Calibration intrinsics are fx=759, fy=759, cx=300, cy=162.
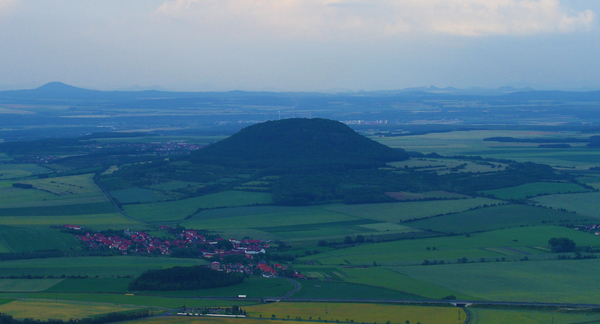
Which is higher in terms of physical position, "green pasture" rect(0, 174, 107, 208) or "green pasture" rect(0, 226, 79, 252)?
"green pasture" rect(0, 174, 107, 208)

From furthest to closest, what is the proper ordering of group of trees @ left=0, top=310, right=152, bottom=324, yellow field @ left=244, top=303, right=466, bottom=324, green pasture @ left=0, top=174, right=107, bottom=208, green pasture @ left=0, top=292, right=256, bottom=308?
green pasture @ left=0, top=174, right=107, bottom=208 → green pasture @ left=0, top=292, right=256, bottom=308 → yellow field @ left=244, top=303, right=466, bottom=324 → group of trees @ left=0, top=310, right=152, bottom=324

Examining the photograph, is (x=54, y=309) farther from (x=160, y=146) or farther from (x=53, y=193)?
(x=160, y=146)

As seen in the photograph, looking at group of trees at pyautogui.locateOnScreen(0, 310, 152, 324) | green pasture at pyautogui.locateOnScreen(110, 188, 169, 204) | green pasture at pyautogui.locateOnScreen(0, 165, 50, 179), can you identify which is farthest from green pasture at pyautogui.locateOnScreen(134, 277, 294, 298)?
green pasture at pyautogui.locateOnScreen(0, 165, 50, 179)

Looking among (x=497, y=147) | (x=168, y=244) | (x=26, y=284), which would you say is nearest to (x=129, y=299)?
(x=26, y=284)

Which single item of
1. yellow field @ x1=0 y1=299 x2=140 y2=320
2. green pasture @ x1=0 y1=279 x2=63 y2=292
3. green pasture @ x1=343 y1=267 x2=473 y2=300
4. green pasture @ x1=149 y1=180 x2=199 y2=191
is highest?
green pasture @ x1=149 y1=180 x2=199 y2=191

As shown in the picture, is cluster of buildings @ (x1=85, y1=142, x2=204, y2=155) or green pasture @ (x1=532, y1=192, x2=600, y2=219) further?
cluster of buildings @ (x1=85, y1=142, x2=204, y2=155)

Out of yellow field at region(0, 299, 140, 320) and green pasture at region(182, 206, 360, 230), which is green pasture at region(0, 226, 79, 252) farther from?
yellow field at region(0, 299, 140, 320)

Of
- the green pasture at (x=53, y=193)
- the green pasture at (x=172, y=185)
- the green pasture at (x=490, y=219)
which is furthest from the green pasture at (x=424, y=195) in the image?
the green pasture at (x=53, y=193)
